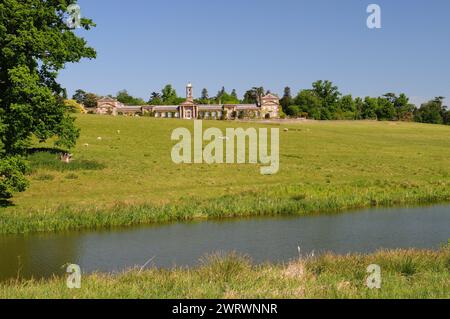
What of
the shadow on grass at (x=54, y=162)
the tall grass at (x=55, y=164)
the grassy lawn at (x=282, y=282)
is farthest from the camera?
the shadow on grass at (x=54, y=162)

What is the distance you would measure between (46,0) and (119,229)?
14096mm

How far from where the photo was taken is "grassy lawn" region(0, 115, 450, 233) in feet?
109

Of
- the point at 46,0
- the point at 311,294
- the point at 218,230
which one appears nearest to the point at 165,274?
the point at 311,294

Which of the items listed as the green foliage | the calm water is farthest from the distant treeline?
the calm water

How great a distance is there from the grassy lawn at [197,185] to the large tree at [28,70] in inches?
153

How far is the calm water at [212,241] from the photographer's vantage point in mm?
23875

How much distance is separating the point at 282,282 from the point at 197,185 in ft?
96.7

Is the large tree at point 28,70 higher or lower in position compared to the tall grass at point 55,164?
higher

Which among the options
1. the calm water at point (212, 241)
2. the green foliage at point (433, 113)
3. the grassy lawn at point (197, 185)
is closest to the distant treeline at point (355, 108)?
the green foliage at point (433, 113)

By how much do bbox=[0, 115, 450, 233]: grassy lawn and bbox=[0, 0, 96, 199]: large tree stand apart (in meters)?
3.87

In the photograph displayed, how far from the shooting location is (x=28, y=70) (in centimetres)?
3078

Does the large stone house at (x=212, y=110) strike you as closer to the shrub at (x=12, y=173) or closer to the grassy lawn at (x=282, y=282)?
the shrub at (x=12, y=173)
